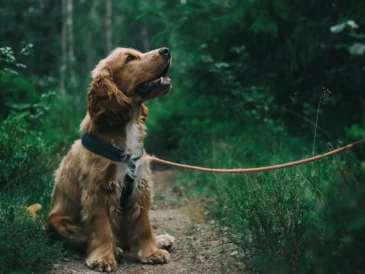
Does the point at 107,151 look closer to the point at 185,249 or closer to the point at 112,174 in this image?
the point at 112,174

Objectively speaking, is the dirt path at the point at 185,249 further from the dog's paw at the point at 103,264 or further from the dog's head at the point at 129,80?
the dog's head at the point at 129,80

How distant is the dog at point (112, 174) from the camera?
463cm

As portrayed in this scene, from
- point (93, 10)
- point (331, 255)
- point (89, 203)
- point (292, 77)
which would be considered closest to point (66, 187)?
point (89, 203)

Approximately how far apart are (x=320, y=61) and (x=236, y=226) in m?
4.10

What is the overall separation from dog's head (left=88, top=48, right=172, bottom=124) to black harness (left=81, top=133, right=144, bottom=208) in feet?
0.77

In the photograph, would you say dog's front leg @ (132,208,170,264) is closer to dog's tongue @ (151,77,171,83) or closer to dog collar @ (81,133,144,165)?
dog collar @ (81,133,144,165)

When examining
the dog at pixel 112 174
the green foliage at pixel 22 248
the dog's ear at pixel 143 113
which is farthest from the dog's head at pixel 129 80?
the green foliage at pixel 22 248

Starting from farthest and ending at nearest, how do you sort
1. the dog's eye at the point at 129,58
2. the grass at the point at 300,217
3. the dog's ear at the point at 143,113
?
the dog's ear at the point at 143,113 → the dog's eye at the point at 129,58 → the grass at the point at 300,217

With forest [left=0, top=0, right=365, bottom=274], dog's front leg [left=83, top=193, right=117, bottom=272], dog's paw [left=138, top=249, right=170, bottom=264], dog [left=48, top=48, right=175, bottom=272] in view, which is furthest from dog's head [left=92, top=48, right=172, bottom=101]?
dog's paw [left=138, top=249, right=170, bottom=264]

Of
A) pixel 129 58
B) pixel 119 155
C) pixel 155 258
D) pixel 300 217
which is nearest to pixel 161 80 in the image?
pixel 129 58

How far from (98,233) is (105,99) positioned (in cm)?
113

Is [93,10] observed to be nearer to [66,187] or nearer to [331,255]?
[66,187]

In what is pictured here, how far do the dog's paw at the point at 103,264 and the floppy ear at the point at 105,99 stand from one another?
1.19 meters

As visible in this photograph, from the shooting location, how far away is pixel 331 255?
10.9ft
